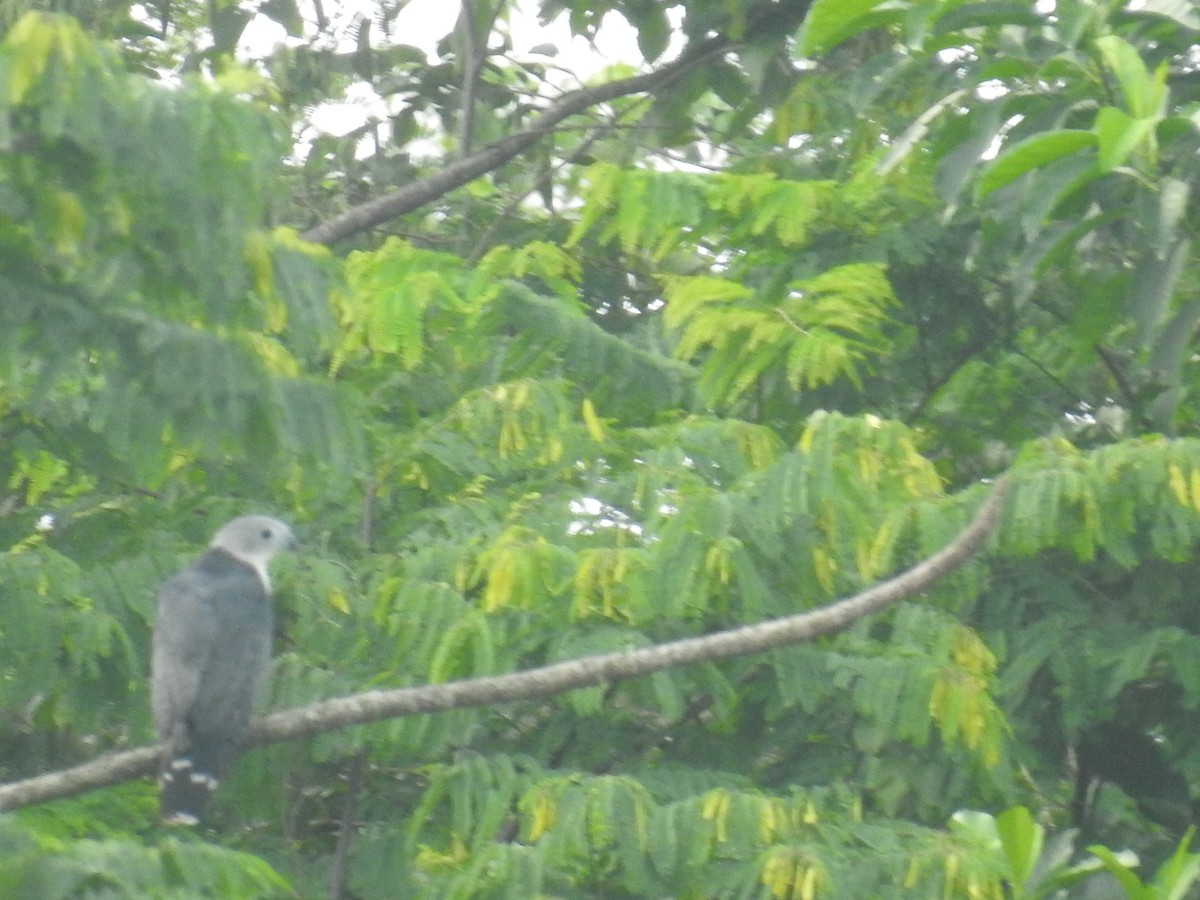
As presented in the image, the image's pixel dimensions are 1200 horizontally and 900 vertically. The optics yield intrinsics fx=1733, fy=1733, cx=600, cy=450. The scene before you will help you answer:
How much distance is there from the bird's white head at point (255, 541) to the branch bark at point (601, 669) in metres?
1.26

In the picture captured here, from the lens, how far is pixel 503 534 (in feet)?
14.9

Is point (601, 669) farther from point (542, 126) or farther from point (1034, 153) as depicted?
point (542, 126)

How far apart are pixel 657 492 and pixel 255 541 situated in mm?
1404

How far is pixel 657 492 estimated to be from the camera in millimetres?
4652

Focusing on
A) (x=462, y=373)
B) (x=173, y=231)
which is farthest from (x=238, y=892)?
(x=462, y=373)

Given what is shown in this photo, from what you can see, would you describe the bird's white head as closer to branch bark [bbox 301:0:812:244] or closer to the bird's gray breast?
the bird's gray breast

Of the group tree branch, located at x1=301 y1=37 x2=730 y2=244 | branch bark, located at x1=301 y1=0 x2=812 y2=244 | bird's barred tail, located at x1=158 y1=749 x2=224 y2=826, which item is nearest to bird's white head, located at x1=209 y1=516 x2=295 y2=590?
bird's barred tail, located at x1=158 y1=749 x2=224 y2=826

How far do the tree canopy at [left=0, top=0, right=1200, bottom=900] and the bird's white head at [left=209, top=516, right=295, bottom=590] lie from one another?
12cm

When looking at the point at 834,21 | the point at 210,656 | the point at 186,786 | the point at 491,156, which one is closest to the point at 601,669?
the point at 186,786

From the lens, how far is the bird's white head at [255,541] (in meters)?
5.30

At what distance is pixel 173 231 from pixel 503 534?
6.29 feet

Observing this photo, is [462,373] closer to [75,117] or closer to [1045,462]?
[1045,462]

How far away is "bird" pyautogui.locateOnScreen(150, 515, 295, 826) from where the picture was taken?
4672 millimetres

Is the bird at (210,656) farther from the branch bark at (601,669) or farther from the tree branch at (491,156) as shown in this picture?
the tree branch at (491,156)
